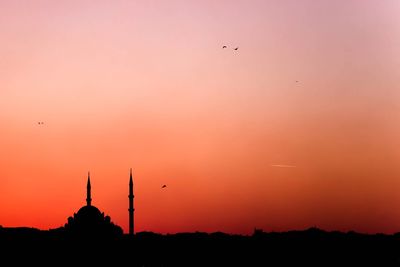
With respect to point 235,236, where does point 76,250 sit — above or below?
below

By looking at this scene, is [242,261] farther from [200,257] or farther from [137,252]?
[137,252]

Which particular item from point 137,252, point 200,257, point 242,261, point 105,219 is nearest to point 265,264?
point 242,261

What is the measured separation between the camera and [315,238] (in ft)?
296

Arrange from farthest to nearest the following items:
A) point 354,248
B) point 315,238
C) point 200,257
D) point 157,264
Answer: point 315,238 → point 354,248 → point 200,257 → point 157,264

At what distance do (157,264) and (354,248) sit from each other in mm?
27929

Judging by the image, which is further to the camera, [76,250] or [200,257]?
[200,257]

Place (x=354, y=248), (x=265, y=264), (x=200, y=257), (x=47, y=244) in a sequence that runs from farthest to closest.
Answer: (x=354, y=248) → (x=200, y=257) → (x=265, y=264) → (x=47, y=244)

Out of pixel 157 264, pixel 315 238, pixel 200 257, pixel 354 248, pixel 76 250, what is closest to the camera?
pixel 76 250

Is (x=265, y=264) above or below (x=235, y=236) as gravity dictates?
below

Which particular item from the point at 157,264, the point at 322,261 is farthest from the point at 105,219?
the point at 322,261

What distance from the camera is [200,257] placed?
74.3 meters

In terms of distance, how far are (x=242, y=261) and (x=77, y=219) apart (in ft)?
79.0

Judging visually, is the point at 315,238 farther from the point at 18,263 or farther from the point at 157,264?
the point at 18,263

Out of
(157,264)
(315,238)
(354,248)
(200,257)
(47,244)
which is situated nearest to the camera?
(47,244)
